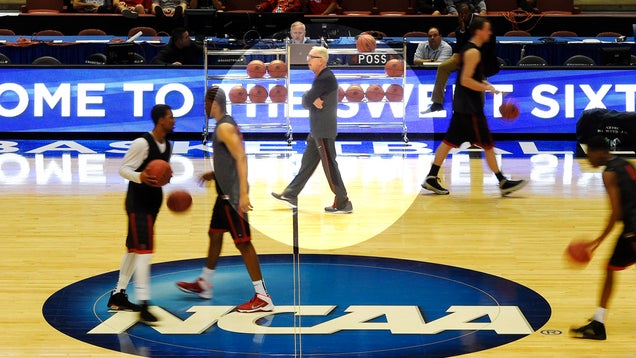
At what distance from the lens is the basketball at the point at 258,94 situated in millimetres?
17234

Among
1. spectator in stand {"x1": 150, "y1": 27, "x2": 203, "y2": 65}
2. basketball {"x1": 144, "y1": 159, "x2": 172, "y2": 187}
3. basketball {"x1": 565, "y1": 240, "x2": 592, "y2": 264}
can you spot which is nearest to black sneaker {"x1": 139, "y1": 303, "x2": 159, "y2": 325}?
basketball {"x1": 144, "y1": 159, "x2": 172, "y2": 187}

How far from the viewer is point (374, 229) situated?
39.1ft

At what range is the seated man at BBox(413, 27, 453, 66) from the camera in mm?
19250

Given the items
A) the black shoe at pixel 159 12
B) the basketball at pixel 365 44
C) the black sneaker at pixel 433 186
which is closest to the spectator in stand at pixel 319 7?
the black shoe at pixel 159 12

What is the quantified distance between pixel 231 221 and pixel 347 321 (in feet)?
4.04

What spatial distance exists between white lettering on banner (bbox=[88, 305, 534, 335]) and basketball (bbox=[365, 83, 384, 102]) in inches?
339

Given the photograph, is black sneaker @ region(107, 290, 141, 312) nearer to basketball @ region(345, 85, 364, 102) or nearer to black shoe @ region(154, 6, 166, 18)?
basketball @ region(345, 85, 364, 102)

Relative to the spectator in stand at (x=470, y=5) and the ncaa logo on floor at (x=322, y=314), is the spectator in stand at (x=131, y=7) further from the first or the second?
the ncaa logo on floor at (x=322, y=314)

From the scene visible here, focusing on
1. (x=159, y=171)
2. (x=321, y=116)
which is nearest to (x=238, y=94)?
(x=321, y=116)

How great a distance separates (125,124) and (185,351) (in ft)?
34.0

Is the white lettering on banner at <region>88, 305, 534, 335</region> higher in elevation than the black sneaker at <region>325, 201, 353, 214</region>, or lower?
lower

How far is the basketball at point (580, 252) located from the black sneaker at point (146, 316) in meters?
3.27

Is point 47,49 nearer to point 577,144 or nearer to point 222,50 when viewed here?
point 222,50

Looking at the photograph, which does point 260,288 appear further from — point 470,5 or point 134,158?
point 470,5
